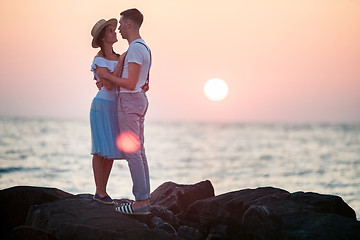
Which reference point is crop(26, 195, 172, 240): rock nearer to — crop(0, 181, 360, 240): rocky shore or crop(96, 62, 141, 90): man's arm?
crop(0, 181, 360, 240): rocky shore

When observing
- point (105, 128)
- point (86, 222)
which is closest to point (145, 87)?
point (105, 128)

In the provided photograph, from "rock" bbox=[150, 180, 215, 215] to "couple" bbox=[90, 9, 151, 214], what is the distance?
4.19 feet

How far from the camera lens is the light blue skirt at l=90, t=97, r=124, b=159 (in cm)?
648

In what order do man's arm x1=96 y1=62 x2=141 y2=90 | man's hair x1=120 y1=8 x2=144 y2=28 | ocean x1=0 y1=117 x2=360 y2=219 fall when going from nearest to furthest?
man's arm x1=96 y1=62 x2=141 y2=90, man's hair x1=120 y1=8 x2=144 y2=28, ocean x1=0 y1=117 x2=360 y2=219

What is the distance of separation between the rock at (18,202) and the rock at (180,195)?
182cm

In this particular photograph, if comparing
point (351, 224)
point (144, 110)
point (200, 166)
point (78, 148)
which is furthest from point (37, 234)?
point (78, 148)

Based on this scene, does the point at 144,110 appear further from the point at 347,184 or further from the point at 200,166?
the point at 200,166

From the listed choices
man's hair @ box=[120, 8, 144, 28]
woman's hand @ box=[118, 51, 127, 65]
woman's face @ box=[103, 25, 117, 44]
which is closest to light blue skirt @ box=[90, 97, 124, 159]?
woman's hand @ box=[118, 51, 127, 65]

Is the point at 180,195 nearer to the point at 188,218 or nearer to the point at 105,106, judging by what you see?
the point at 188,218

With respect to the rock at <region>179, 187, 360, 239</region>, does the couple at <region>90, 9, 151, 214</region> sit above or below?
above

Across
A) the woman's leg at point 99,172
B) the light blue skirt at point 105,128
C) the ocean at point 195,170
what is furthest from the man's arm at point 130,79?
the ocean at point 195,170

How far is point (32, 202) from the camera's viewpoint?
718 cm

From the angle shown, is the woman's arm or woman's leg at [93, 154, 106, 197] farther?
woman's leg at [93, 154, 106, 197]

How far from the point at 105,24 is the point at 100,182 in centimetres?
213
